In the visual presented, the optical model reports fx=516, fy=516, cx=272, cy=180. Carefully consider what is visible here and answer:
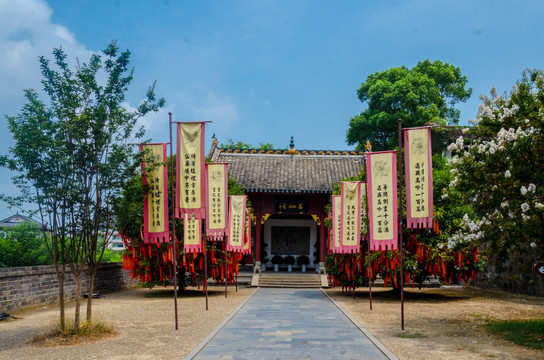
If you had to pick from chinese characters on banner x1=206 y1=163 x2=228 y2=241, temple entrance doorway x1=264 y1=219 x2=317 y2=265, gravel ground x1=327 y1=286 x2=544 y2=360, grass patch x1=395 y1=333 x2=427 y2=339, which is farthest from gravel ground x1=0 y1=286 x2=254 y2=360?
temple entrance doorway x1=264 y1=219 x2=317 y2=265

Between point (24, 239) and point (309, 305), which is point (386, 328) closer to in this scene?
point (309, 305)

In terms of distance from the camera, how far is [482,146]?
1055 centimetres

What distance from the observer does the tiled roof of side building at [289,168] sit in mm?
28750

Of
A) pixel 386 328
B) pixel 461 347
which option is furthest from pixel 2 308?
pixel 461 347

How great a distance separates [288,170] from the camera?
3098 cm

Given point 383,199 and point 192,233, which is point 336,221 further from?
point 383,199

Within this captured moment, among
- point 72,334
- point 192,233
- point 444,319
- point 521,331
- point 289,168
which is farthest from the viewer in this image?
point 289,168

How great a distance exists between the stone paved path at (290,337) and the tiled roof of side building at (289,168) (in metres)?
13.6

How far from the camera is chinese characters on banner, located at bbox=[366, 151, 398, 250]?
523 inches

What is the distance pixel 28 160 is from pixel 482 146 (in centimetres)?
911

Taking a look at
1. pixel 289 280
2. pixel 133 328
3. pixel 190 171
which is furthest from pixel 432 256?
pixel 133 328

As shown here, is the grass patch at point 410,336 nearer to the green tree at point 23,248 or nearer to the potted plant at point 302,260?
the green tree at point 23,248

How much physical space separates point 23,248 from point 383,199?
1398 cm

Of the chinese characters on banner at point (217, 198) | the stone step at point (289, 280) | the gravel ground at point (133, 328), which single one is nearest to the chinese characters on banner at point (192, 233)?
the chinese characters on banner at point (217, 198)
